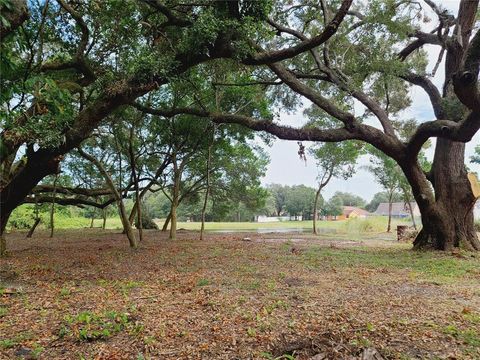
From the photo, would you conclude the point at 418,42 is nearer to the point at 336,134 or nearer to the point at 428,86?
the point at 428,86

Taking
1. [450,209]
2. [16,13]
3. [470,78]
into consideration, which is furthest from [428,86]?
[16,13]

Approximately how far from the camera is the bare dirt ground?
9.54 ft

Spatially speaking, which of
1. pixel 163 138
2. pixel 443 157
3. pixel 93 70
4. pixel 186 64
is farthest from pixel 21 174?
pixel 443 157

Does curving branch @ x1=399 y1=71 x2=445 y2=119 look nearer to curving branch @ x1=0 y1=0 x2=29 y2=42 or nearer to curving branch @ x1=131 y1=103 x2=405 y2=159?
curving branch @ x1=131 y1=103 x2=405 y2=159

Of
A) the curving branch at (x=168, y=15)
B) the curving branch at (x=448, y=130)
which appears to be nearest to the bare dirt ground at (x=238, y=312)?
the curving branch at (x=448, y=130)

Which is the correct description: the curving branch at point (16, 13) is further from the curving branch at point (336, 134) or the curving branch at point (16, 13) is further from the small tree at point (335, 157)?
the small tree at point (335, 157)

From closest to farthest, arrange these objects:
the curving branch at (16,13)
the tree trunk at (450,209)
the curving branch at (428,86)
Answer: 1. the curving branch at (16,13)
2. the tree trunk at (450,209)
3. the curving branch at (428,86)

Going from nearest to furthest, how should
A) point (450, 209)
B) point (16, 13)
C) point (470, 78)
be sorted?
point (16, 13) < point (470, 78) < point (450, 209)

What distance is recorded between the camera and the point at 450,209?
30.8 feet

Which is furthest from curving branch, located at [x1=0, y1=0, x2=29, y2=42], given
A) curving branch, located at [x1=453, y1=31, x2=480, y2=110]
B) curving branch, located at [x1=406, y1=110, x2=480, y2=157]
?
curving branch, located at [x1=406, y1=110, x2=480, y2=157]

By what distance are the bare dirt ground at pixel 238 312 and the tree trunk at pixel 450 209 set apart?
2.66 m

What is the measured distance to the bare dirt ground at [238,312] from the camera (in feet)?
9.54

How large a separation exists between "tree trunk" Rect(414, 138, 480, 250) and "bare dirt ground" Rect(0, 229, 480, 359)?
8.73 ft

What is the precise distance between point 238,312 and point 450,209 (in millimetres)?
8012
